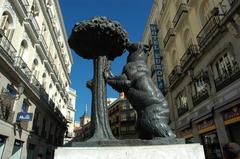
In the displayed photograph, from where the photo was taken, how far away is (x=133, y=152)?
2.24 metres

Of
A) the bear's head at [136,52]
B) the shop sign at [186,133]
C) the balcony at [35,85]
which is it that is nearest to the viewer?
the bear's head at [136,52]

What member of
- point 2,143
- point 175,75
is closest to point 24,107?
point 2,143

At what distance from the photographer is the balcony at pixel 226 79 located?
9.42 meters

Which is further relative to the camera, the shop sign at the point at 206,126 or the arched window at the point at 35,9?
the arched window at the point at 35,9

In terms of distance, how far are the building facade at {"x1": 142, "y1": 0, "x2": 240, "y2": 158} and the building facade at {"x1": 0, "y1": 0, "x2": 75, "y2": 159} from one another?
10454mm

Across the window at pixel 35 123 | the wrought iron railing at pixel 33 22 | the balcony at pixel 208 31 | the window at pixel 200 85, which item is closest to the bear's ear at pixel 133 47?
the balcony at pixel 208 31

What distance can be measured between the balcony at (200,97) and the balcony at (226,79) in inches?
49.7

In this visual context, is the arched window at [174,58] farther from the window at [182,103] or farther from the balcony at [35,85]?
the balcony at [35,85]

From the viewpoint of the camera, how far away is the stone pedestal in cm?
221

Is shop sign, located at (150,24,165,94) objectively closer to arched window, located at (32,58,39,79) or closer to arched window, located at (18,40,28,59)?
arched window, located at (32,58,39,79)

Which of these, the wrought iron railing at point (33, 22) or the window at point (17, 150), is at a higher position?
the wrought iron railing at point (33, 22)

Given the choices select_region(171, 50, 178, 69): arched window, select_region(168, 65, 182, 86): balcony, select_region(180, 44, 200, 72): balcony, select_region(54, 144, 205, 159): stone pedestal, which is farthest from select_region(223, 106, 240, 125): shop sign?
select_region(171, 50, 178, 69): arched window

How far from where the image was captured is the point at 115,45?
11.0ft

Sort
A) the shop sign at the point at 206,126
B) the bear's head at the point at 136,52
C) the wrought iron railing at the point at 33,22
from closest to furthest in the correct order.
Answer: the bear's head at the point at 136,52
the shop sign at the point at 206,126
the wrought iron railing at the point at 33,22
